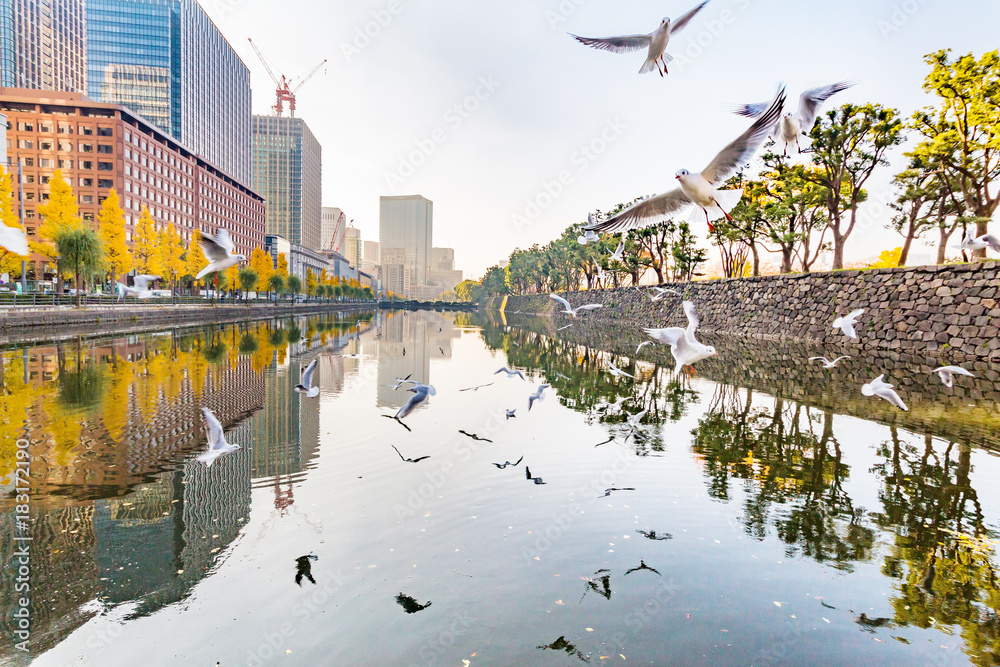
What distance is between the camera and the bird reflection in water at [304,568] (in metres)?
4.21

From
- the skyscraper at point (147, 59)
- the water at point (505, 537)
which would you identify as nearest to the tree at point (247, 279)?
the water at point (505, 537)

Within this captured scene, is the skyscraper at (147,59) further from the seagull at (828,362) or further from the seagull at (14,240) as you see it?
the seagull at (14,240)

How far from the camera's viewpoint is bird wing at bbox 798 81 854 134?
6242 mm

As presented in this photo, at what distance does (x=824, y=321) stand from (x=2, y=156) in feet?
195

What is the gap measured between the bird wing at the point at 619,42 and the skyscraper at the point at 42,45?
140 meters

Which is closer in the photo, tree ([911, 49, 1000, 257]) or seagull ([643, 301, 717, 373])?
seagull ([643, 301, 717, 373])

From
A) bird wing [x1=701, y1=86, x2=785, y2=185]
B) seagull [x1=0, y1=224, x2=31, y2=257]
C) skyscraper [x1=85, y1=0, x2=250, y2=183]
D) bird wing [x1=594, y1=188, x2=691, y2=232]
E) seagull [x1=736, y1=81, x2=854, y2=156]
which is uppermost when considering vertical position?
skyscraper [x1=85, y1=0, x2=250, y2=183]

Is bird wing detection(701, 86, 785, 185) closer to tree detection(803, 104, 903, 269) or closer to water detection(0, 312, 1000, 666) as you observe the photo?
water detection(0, 312, 1000, 666)

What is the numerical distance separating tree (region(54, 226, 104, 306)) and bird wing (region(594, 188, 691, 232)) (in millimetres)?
34377

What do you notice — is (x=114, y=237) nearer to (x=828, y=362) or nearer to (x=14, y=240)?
(x=14, y=240)

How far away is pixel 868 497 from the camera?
5.97 meters

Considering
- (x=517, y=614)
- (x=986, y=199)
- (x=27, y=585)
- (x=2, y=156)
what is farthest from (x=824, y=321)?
(x=2, y=156)

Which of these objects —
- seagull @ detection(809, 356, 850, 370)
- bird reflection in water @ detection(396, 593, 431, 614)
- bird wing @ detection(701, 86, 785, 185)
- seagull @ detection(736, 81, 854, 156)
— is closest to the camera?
bird reflection in water @ detection(396, 593, 431, 614)

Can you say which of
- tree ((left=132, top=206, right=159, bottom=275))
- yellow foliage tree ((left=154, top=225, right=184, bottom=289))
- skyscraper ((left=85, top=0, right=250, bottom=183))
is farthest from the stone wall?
skyscraper ((left=85, top=0, right=250, bottom=183))
